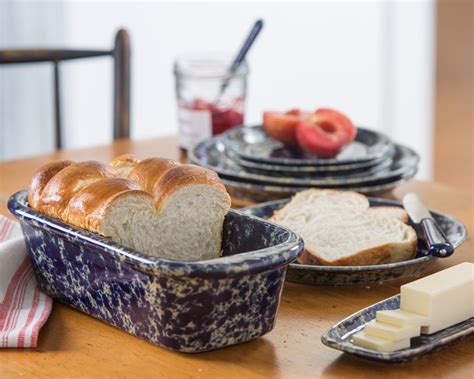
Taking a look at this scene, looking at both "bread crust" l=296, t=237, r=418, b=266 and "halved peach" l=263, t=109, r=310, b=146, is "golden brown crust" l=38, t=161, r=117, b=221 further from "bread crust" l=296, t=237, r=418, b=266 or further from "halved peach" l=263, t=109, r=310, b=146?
"halved peach" l=263, t=109, r=310, b=146

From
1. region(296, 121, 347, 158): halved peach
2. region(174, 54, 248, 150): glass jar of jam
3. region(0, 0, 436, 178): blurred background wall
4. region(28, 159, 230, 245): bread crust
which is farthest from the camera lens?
region(0, 0, 436, 178): blurred background wall

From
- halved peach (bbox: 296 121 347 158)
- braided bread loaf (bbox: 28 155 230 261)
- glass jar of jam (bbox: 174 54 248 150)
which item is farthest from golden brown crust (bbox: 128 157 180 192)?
glass jar of jam (bbox: 174 54 248 150)

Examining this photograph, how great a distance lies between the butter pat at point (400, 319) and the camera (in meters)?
0.89

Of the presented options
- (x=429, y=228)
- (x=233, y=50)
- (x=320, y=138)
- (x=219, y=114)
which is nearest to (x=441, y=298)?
(x=429, y=228)

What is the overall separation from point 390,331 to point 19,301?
42cm

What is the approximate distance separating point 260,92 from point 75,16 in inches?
31.6

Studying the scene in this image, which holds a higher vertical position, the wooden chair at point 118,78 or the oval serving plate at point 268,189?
the wooden chair at point 118,78

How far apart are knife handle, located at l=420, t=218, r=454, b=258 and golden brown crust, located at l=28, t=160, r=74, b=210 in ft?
1.45

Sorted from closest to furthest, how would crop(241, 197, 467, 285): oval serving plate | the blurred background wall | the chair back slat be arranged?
crop(241, 197, 467, 285): oval serving plate, the chair back slat, the blurred background wall

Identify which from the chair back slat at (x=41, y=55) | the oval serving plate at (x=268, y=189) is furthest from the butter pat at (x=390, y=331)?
the chair back slat at (x=41, y=55)

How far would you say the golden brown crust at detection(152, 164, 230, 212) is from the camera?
984mm

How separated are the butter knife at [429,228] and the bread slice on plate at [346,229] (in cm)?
→ 2

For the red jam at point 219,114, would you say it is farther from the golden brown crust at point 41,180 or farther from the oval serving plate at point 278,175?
the golden brown crust at point 41,180

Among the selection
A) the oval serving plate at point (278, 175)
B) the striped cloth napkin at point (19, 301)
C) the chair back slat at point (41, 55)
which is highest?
the chair back slat at point (41, 55)
